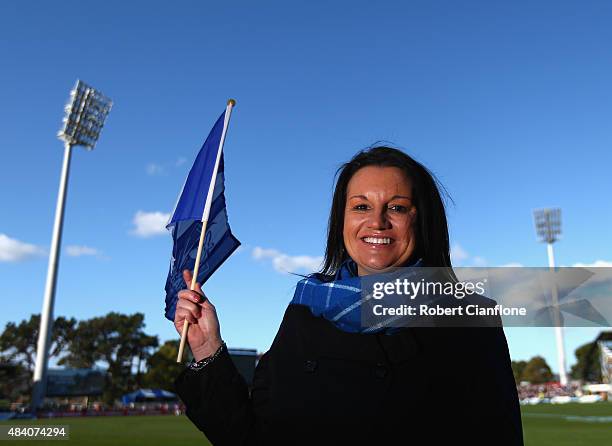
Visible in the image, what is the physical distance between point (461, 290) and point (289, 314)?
570 millimetres

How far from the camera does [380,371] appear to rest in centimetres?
152

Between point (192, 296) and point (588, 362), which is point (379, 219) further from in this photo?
point (588, 362)

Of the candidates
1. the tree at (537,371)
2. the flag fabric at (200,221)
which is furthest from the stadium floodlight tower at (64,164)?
the tree at (537,371)

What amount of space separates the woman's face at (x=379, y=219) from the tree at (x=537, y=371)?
480 feet

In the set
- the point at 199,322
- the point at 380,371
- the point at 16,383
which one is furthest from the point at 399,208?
the point at 16,383

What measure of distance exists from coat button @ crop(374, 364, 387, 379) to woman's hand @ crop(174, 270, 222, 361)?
68 cm

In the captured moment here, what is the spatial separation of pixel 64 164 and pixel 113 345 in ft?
135

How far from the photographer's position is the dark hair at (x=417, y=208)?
2.04m

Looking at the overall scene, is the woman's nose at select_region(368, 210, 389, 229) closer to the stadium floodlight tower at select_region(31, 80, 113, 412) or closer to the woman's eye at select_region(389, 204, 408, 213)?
the woman's eye at select_region(389, 204, 408, 213)

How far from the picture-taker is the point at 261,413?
166 centimetres

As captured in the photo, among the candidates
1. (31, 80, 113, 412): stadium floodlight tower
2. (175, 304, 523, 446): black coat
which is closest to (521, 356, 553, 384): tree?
(31, 80, 113, 412): stadium floodlight tower

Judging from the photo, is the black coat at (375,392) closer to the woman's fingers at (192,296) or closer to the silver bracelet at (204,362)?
the silver bracelet at (204,362)

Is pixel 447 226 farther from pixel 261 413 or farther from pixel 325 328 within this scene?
pixel 261 413

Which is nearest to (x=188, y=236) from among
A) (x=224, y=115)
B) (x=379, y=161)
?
(x=224, y=115)
